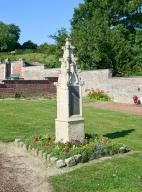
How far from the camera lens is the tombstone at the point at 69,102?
13.0 metres

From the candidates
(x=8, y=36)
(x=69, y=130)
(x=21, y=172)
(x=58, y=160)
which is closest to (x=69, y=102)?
(x=69, y=130)

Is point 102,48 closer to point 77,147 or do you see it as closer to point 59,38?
point 59,38

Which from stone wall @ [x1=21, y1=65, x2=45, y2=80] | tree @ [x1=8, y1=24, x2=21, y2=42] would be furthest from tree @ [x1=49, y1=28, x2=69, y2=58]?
tree @ [x1=8, y1=24, x2=21, y2=42]

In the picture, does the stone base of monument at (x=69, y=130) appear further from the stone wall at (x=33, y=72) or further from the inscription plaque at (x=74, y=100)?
the stone wall at (x=33, y=72)

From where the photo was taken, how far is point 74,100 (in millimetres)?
13188

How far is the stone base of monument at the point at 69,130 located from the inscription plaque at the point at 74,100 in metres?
0.22

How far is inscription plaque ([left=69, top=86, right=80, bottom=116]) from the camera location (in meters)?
13.1

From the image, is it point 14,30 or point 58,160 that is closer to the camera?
point 58,160

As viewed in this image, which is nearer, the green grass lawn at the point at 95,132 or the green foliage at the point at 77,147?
the green grass lawn at the point at 95,132

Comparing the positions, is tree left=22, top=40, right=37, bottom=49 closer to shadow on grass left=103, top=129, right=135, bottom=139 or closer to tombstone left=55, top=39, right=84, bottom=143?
shadow on grass left=103, top=129, right=135, bottom=139

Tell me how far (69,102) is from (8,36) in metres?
87.6

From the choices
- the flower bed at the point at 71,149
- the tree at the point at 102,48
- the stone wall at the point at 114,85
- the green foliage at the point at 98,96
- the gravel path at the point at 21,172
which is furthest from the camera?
the tree at the point at 102,48

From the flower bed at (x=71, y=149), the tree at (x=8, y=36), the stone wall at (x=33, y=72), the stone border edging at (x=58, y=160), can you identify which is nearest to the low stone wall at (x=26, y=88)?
the stone wall at (x=33, y=72)

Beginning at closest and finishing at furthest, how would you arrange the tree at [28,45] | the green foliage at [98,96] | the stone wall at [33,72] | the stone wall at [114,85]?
1. the stone wall at [114,85]
2. the green foliage at [98,96]
3. the stone wall at [33,72]
4. the tree at [28,45]
